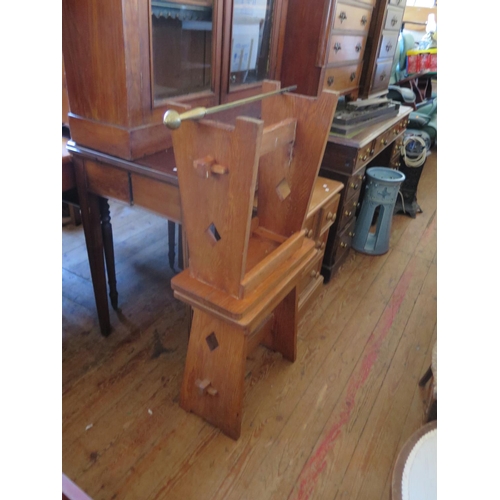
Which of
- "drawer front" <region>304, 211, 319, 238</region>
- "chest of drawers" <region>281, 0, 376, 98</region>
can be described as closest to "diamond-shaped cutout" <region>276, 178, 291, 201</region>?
"drawer front" <region>304, 211, 319, 238</region>

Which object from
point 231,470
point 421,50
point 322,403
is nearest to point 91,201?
point 231,470

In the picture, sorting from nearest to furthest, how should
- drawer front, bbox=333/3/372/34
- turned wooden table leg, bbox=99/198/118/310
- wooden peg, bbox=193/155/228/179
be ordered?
wooden peg, bbox=193/155/228/179
turned wooden table leg, bbox=99/198/118/310
drawer front, bbox=333/3/372/34

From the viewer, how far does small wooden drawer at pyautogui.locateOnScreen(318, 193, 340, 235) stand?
5.71ft

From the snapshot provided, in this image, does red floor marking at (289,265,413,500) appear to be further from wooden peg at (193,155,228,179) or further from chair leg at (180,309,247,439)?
wooden peg at (193,155,228,179)

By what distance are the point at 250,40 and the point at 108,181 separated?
2.59 feet

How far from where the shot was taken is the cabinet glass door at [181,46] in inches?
48.6

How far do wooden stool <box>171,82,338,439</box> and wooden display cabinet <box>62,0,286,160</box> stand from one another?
30cm

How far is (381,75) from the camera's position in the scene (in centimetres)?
246

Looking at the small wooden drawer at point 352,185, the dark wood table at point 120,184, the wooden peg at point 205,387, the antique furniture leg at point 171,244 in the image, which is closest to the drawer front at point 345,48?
the small wooden drawer at point 352,185

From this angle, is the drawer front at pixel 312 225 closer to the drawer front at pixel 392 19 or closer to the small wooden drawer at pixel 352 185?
the small wooden drawer at pixel 352 185

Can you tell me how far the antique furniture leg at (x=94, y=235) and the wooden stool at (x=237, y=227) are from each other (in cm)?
48

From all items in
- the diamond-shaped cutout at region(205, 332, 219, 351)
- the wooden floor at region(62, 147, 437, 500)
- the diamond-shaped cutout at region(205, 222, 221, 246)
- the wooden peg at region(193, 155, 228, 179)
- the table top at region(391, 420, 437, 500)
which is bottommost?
the wooden floor at region(62, 147, 437, 500)

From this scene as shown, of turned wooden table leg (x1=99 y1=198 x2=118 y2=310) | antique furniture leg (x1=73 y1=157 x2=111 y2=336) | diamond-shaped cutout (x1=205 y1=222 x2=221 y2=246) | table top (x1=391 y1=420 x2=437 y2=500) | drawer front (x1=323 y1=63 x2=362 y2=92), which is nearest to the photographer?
table top (x1=391 y1=420 x2=437 y2=500)

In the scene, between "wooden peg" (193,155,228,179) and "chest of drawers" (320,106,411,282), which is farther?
"chest of drawers" (320,106,411,282)
